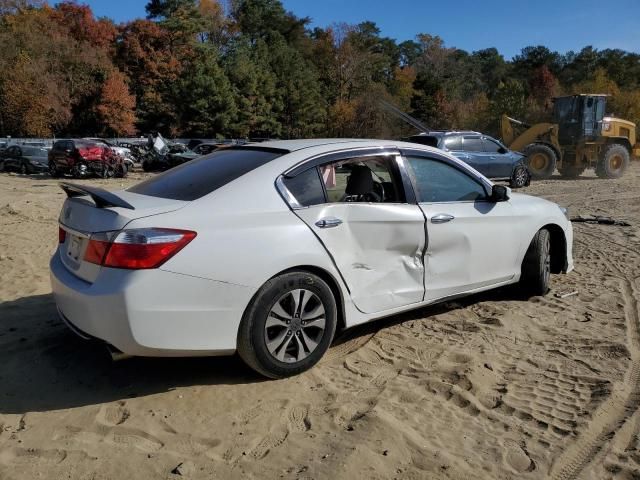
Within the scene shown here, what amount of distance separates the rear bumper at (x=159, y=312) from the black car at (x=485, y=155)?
13051mm

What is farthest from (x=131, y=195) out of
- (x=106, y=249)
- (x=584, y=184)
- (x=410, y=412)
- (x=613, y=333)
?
(x=584, y=184)

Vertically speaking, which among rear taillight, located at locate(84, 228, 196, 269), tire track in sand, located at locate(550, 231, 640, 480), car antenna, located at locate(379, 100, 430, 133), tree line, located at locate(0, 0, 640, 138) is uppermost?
tree line, located at locate(0, 0, 640, 138)

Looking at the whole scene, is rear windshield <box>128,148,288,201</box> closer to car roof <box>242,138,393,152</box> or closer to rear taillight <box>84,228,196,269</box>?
car roof <box>242,138,393,152</box>

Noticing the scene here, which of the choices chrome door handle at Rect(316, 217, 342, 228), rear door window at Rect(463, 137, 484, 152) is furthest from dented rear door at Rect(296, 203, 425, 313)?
rear door window at Rect(463, 137, 484, 152)

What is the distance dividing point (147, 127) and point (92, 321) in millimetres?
49775

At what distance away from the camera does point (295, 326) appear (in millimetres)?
3516

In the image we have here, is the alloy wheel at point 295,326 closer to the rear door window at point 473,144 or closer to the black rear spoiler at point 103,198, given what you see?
the black rear spoiler at point 103,198

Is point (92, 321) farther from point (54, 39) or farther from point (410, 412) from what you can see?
point (54, 39)

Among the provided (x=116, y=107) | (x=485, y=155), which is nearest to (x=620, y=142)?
(x=485, y=155)

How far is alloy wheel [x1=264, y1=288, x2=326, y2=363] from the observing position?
344 centimetres

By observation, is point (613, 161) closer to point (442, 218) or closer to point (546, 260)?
point (546, 260)

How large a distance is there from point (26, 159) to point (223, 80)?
91.2ft

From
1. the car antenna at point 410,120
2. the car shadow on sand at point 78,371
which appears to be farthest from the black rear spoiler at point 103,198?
the car antenna at point 410,120

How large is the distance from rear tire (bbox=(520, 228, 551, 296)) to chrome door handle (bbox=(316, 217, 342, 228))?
228 cm
